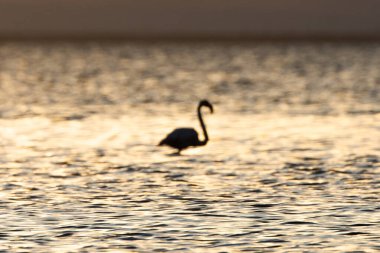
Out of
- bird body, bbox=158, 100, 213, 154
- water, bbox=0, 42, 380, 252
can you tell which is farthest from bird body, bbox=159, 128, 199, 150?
water, bbox=0, 42, 380, 252

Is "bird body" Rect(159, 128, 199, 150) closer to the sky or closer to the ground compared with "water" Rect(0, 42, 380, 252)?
closer to the sky

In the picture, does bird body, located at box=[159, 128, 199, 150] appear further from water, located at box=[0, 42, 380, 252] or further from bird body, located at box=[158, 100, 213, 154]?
water, located at box=[0, 42, 380, 252]

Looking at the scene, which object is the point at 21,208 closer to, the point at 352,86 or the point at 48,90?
the point at 48,90

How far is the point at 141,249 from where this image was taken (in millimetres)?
16938

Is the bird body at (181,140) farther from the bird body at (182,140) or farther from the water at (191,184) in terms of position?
the water at (191,184)

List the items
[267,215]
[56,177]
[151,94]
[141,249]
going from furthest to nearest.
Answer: [151,94] → [56,177] → [267,215] → [141,249]

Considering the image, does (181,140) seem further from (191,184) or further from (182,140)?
(191,184)

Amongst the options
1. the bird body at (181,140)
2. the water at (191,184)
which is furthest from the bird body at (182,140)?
the water at (191,184)

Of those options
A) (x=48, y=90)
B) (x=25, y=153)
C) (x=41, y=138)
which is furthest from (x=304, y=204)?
(x=48, y=90)

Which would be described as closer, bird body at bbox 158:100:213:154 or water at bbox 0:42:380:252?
water at bbox 0:42:380:252

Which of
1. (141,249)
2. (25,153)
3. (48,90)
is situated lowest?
(141,249)

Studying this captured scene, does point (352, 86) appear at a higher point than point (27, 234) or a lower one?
higher

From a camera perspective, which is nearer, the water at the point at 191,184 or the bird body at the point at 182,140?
the water at the point at 191,184

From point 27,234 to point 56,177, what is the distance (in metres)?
6.60
